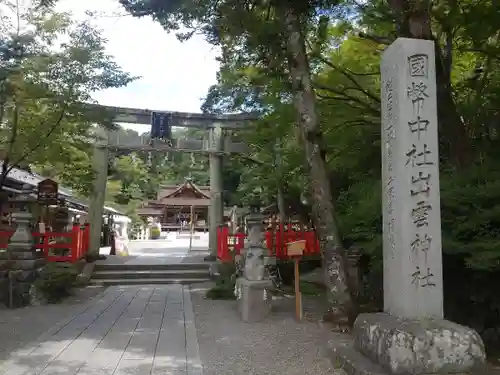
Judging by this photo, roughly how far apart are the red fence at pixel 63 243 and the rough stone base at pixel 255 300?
551cm

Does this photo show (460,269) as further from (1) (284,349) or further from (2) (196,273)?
(2) (196,273)

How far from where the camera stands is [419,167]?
461 centimetres

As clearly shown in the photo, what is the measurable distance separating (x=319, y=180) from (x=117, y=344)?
12.8ft

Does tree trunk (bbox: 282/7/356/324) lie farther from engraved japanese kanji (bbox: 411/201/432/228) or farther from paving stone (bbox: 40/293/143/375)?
paving stone (bbox: 40/293/143/375)

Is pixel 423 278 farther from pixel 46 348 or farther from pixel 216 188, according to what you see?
pixel 216 188

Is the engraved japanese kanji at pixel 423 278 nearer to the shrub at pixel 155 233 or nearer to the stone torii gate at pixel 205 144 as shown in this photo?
the stone torii gate at pixel 205 144

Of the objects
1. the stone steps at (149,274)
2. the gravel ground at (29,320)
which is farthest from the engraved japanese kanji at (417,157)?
the stone steps at (149,274)

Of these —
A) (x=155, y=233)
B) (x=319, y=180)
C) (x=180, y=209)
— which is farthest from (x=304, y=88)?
(x=180, y=209)

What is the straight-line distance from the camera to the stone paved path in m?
5.19

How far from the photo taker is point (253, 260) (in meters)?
8.52

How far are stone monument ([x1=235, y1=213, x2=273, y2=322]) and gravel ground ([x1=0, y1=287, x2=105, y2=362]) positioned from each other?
3.22m

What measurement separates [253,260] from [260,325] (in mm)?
1247

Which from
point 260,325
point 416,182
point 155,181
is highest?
point 155,181

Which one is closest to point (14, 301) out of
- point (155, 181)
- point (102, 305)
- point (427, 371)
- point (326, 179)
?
point (102, 305)
